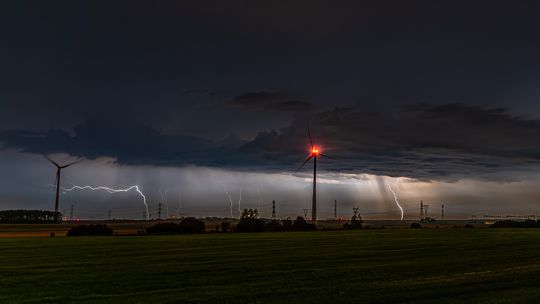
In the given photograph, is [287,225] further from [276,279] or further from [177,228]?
[276,279]

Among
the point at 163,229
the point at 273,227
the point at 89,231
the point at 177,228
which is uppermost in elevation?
the point at 273,227

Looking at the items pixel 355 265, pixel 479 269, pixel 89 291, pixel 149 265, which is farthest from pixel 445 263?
pixel 89 291

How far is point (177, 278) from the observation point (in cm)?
3042

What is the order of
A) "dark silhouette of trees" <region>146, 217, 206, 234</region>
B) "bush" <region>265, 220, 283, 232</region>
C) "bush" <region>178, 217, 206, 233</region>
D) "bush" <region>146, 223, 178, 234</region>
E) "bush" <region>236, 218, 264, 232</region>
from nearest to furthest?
"bush" <region>146, 223, 178, 234</region> → "dark silhouette of trees" <region>146, 217, 206, 234</region> → "bush" <region>178, 217, 206, 233</region> → "bush" <region>236, 218, 264, 232</region> → "bush" <region>265, 220, 283, 232</region>

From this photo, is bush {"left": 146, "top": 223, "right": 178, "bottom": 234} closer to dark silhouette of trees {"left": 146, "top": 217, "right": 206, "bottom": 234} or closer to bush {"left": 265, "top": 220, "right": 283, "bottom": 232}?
dark silhouette of trees {"left": 146, "top": 217, "right": 206, "bottom": 234}

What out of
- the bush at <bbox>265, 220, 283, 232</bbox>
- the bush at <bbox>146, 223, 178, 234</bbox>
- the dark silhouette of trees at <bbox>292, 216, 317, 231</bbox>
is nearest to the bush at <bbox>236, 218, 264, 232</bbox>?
the bush at <bbox>265, 220, 283, 232</bbox>

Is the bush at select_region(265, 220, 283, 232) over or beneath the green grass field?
over

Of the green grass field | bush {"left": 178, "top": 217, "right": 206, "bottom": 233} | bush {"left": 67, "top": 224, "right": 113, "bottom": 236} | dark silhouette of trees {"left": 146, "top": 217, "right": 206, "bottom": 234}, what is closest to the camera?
the green grass field

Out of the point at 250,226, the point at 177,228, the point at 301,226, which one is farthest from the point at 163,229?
Answer: the point at 301,226

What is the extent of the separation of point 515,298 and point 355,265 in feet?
48.8

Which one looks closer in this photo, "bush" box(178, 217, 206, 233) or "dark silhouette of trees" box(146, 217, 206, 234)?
"dark silhouette of trees" box(146, 217, 206, 234)

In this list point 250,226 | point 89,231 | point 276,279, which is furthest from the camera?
point 250,226

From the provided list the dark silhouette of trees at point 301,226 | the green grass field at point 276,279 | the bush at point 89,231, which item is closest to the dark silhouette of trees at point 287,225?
the dark silhouette of trees at point 301,226

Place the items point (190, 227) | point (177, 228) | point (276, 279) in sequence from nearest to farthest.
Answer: point (276, 279) < point (177, 228) < point (190, 227)
